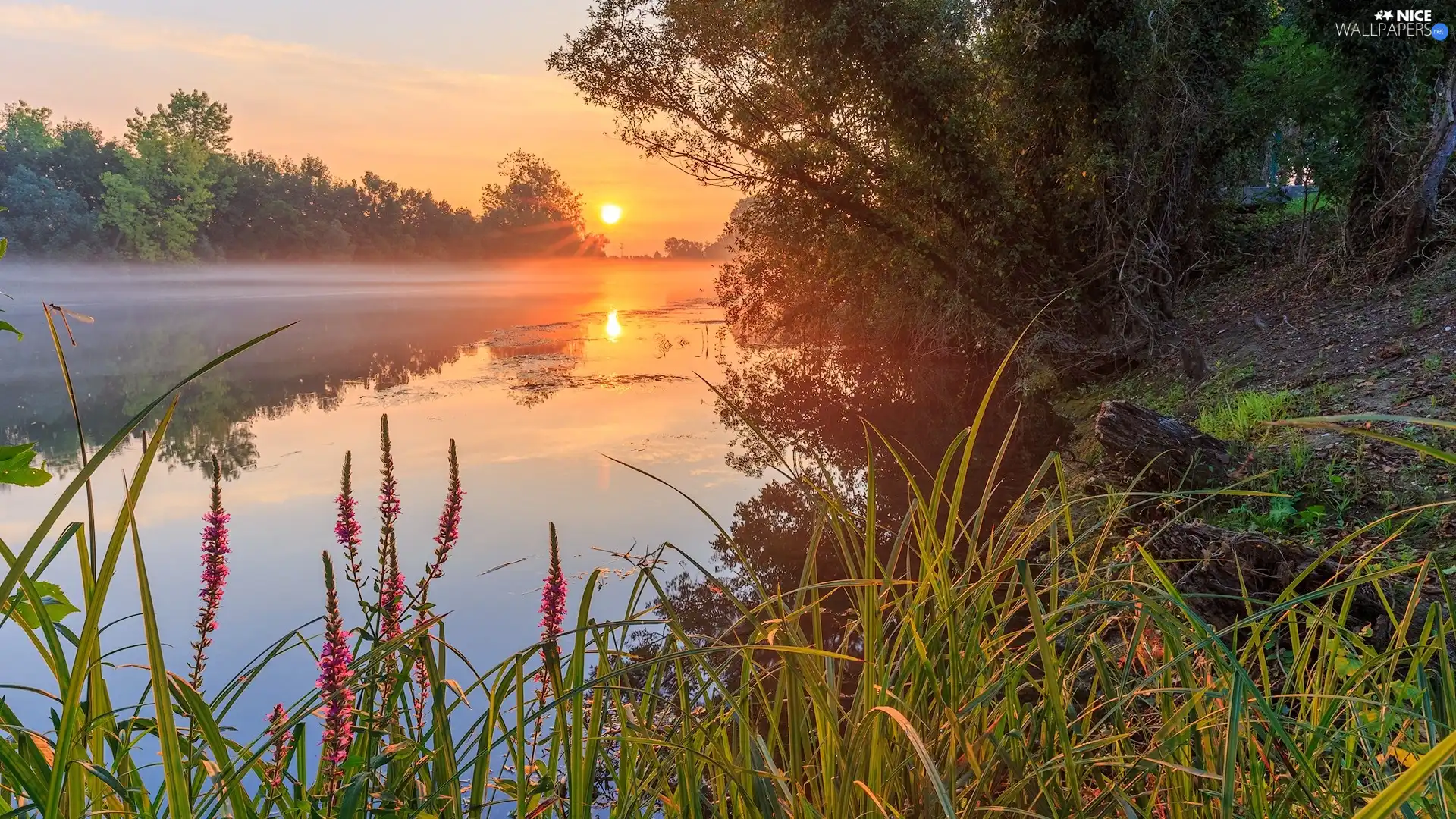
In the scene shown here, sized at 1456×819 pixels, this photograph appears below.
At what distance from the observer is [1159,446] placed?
4.07 metres

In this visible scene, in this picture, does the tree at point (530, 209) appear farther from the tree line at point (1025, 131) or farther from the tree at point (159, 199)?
the tree line at point (1025, 131)

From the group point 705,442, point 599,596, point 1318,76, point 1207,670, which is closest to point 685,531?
point 599,596

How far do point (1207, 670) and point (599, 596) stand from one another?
10.6ft

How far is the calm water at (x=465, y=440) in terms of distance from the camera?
4.32 meters

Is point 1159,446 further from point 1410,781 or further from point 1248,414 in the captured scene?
point 1410,781

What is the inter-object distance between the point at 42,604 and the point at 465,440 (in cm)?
688

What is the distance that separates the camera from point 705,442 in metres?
7.79

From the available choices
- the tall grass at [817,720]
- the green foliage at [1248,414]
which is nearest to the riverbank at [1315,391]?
the green foliage at [1248,414]

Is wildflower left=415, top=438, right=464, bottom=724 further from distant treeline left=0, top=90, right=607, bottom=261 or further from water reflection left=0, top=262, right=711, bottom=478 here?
distant treeline left=0, top=90, right=607, bottom=261

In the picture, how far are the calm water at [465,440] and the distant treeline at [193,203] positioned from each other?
14153mm

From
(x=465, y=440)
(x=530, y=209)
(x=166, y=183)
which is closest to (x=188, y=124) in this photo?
(x=166, y=183)

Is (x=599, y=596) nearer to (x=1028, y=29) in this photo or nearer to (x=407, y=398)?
(x=407, y=398)

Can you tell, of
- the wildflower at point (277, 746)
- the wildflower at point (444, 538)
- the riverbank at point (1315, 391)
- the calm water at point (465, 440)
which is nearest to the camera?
the wildflower at point (277, 746)

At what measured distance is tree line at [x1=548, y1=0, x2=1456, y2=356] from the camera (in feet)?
25.6
